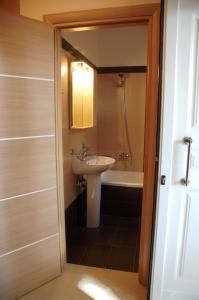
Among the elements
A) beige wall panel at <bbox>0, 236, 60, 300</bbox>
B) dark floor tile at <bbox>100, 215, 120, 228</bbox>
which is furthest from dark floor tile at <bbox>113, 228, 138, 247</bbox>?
beige wall panel at <bbox>0, 236, 60, 300</bbox>

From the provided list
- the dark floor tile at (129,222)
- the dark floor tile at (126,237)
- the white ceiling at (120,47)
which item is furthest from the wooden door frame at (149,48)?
the white ceiling at (120,47)

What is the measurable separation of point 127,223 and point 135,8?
2.41 m

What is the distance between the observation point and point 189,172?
4.53 feet

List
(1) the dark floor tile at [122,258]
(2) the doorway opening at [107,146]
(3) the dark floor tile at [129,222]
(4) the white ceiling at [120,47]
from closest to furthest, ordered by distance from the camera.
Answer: (1) the dark floor tile at [122,258] < (2) the doorway opening at [107,146] < (3) the dark floor tile at [129,222] < (4) the white ceiling at [120,47]

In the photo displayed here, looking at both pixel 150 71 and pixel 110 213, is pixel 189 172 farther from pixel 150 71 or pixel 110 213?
pixel 110 213

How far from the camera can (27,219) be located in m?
1.67

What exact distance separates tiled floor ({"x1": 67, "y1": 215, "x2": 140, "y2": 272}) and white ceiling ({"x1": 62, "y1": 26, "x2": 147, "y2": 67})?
2.47 m

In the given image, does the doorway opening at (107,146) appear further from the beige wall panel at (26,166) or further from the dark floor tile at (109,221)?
the beige wall panel at (26,166)

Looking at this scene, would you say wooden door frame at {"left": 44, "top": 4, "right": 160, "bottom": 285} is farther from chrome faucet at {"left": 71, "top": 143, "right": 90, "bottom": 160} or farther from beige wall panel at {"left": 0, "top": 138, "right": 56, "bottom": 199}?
chrome faucet at {"left": 71, "top": 143, "right": 90, "bottom": 160}

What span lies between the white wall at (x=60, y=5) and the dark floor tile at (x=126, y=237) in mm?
2270

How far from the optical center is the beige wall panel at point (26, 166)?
4.96ft

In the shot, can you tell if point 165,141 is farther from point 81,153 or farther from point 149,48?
point 81,153

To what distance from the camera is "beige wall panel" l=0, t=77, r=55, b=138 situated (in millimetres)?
1464

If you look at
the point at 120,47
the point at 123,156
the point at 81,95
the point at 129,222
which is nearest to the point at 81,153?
the point at 81,95
